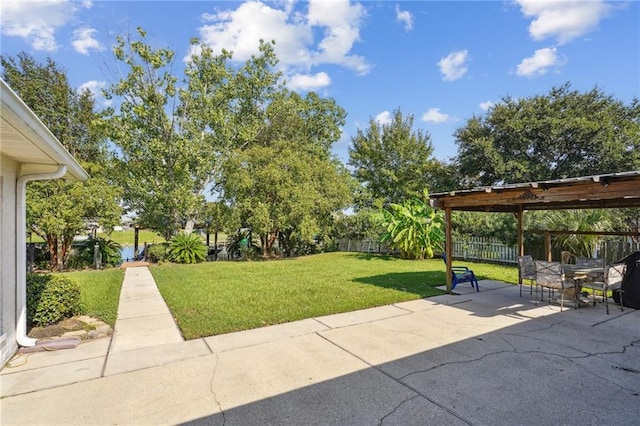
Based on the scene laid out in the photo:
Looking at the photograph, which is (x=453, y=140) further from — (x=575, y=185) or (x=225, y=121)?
(x=575, y=185)

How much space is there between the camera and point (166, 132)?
16344 millimetres

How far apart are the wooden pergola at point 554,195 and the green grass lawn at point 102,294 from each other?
6.87m

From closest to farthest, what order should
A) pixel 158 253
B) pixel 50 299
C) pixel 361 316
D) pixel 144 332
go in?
pixel 144 332, pixel 50 299, pixel 361 316, pixel 158 253

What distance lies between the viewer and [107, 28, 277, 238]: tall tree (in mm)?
15617

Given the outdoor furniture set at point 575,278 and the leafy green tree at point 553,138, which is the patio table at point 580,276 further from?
the leafy green tree at point 553,138

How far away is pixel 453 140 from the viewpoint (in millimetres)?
22422

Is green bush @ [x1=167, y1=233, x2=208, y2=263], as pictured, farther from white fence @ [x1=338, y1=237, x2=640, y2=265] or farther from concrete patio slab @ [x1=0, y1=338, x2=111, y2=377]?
white fence @ [x1=338, y1=237, x2=640, y2=265]

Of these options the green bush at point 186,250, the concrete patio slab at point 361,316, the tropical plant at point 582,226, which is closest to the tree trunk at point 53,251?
the green bush at point 186,250

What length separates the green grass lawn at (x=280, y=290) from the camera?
18.5 feet

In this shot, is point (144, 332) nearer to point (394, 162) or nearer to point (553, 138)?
point (394, 162)

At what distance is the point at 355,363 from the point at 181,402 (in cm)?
185

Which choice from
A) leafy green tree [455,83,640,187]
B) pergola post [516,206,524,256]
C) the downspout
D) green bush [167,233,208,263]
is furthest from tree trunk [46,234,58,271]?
leafy green tree [455,83,640,187]

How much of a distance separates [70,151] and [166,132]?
684 cm

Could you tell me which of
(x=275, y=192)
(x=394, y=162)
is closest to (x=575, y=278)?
(x=275, y=192)
